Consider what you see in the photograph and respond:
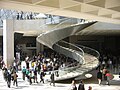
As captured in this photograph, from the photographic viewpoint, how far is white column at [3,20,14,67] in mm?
30645

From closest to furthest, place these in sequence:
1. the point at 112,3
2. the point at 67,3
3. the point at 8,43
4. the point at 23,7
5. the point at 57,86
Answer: the point at 23,7 < the point at 67,3 < the point at 112,3 < the point at 57,86 < the point at 8,43

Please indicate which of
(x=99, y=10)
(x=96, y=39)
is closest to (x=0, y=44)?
(x=96, y=39)

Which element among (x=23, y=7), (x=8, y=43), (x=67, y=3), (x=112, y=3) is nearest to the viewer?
(x=23, y=7)

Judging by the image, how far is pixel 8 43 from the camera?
3114 cm

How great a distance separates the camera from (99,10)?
13.6 m

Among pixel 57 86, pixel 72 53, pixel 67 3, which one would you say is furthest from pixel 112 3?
pixel 72 53

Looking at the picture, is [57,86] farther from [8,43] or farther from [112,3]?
[8,43]

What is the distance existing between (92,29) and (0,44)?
23.3 meters

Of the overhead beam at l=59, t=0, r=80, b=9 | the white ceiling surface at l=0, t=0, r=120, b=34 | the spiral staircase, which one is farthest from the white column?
the overhead beam at l=59, t=0, r=80, b=9

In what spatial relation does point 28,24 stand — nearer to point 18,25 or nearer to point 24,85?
point 18,25

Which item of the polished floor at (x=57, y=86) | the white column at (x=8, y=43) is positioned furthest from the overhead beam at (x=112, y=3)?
the white column at (x=8, y=43)

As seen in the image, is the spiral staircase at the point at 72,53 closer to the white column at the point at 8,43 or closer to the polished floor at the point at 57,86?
the polished floor at the point at 57,86

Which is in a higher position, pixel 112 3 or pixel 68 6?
pixel 112 3

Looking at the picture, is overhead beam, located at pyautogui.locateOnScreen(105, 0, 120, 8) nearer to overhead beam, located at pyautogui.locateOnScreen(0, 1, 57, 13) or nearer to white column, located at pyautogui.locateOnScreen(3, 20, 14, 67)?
overhead beam, located at pyautogui.locateOnScreen(0, 1, 57, 13)
